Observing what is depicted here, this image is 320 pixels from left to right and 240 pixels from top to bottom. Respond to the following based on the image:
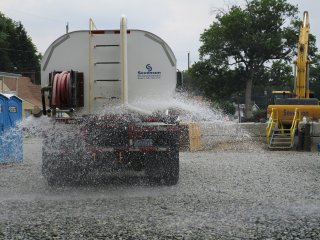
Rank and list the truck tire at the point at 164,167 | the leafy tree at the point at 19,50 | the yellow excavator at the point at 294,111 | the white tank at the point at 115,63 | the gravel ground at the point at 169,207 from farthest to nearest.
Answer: the leafy tree at the point at 19,50 < the yellow excavator at the point at 294,111 < the white tank at the point at 115,63 < the truck tire at the point at 164,167 < the gravel ground at the point at 169,207

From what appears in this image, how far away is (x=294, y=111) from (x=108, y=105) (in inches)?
521

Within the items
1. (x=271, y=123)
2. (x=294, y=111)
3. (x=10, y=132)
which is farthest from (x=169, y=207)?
(x=294, y=111)

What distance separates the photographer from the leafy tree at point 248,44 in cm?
4850

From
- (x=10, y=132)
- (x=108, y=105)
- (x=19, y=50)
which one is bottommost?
(x=10, y=132)

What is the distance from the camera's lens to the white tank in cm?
998

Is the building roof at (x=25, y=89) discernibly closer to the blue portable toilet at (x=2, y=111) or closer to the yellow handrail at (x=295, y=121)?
the yellow handrail at (x=295, y=121)

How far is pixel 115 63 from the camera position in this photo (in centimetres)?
1009

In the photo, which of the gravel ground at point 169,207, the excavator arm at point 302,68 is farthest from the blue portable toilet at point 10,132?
the excavator arm at point 302,68

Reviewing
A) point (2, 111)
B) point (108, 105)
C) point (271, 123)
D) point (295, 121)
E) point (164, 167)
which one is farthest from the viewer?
point (271, 123)

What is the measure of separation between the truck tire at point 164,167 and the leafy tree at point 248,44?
4003cm

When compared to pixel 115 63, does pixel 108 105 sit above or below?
below

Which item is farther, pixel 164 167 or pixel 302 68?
pixel 302 68

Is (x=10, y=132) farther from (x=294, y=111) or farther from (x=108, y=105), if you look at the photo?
(x=294, y=111)

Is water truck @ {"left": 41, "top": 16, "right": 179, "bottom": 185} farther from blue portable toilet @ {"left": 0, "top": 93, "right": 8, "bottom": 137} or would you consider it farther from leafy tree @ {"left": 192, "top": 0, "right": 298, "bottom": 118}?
leafy tree @ {"left": 192, "top": 0, "right": 298, "bottom": 118}
